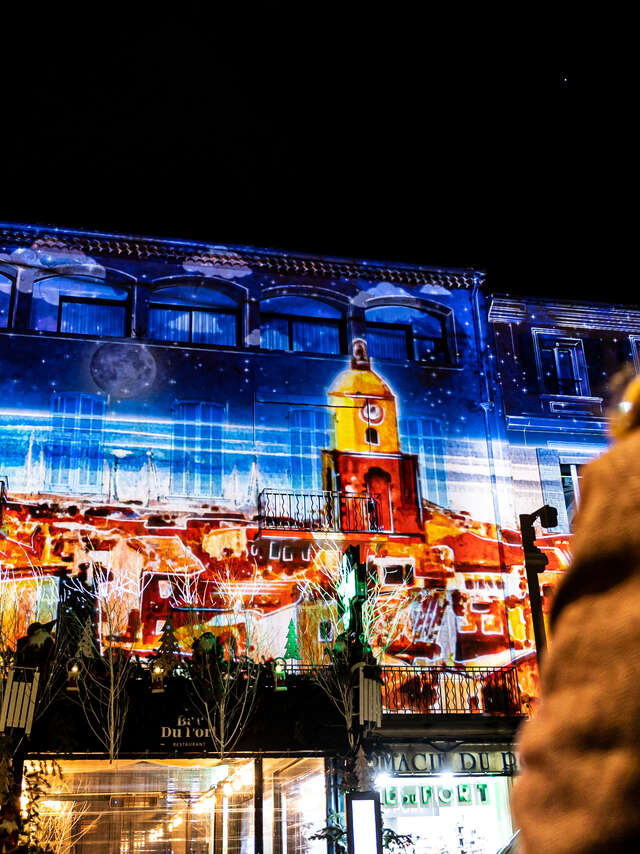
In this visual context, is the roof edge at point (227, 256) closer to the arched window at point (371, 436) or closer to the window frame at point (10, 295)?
the window frame at point (10, 295)

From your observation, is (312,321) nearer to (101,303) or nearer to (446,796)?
(101,303)

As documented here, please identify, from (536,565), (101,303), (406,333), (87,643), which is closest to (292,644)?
(87,643)

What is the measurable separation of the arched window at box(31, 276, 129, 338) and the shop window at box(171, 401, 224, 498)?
2833 mm

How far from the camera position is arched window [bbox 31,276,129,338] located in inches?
932

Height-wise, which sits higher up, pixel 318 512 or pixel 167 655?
pixel 318 512

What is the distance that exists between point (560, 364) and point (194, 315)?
10288 millimetres

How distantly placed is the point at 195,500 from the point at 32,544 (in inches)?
153

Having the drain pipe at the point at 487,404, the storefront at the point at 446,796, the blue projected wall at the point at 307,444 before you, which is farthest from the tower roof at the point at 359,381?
the storefront at the point at 446,796

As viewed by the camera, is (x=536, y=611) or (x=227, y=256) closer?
(x=536, y=611)

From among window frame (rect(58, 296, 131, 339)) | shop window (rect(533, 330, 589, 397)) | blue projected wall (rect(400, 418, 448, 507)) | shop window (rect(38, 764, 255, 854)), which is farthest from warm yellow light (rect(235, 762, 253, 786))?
shop window (rect(533, 330, 589, 397))

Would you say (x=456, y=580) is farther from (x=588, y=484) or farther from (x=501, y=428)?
(x=588, y=484)

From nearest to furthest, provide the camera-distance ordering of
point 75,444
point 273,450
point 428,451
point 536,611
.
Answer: point 536,611, point 75,444, point 273,450, point 428,451

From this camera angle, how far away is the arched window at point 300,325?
979 inches

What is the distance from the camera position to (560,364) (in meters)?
26.2
